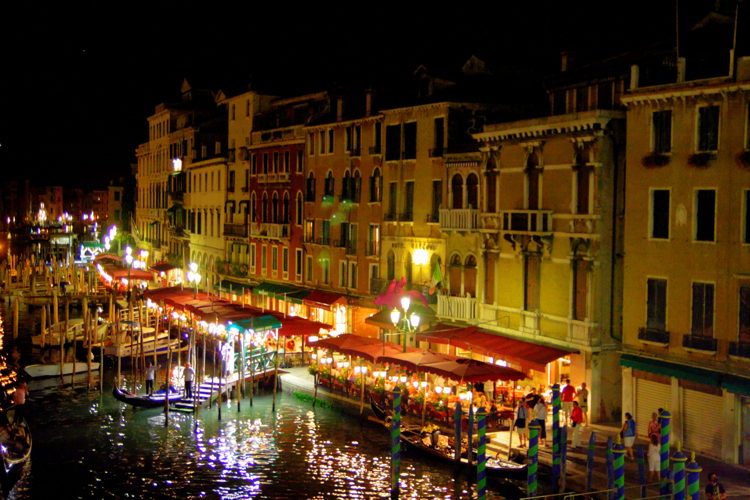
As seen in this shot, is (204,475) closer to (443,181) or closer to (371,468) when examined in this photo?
(371,468)

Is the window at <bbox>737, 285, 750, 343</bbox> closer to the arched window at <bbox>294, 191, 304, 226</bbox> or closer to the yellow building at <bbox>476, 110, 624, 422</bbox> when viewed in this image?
the yellow building at <bbox>476, 110, 624, 422</bbox>

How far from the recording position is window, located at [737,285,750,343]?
22.8 m

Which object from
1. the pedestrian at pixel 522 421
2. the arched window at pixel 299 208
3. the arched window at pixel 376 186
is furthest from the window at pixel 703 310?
the arched window at pixel 299 208

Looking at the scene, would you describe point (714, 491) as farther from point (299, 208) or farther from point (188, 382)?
point (299, 208)

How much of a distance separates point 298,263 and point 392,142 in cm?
1234

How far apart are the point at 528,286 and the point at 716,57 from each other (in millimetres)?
9939

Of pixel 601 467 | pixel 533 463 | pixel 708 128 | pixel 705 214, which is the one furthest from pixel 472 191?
pixel 533 463

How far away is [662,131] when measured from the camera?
2508 cm

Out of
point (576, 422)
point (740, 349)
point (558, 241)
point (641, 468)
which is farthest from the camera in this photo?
point (558, 241)

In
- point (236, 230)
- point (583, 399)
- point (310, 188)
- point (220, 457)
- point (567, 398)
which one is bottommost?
point (220, 457)

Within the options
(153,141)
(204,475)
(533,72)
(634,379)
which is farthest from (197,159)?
(634,379)

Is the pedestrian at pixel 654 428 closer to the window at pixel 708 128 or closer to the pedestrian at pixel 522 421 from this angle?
the pedestrian at pixel 522 421

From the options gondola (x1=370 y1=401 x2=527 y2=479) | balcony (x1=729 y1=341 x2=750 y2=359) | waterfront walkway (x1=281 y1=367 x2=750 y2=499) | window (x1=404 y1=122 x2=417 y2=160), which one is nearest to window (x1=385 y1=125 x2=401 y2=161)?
window (x1=404 y1=122 x2=417 y2=160)

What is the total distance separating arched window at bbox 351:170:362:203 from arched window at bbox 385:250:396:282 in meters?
4.31
